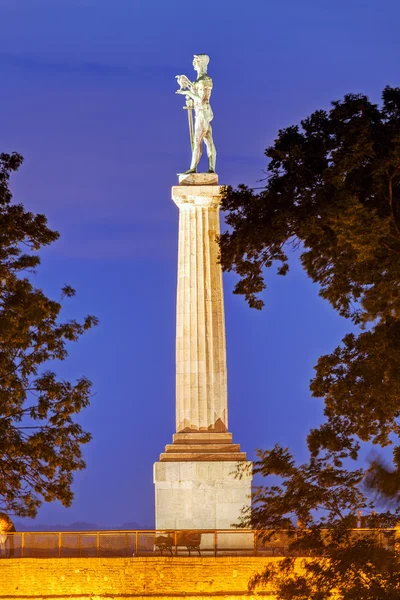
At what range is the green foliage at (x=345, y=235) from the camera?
36781mm

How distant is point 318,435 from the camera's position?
3819 cm

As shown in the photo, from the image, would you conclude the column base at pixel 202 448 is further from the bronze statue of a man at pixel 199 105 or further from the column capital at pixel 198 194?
the bronze statue of a man at pixel 199 105

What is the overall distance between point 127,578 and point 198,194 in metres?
11.0

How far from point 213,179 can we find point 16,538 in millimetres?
11485

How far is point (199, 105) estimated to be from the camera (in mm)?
47406

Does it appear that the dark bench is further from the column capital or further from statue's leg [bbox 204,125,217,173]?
statue's leg [bbox 204,125,217,173]

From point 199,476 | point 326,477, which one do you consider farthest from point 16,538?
point 326,477

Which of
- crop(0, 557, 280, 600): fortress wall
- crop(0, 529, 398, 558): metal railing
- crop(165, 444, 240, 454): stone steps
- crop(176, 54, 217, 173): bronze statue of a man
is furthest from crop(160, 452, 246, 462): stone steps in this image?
crop(176, 54, 217, 173): bronze statue of a man

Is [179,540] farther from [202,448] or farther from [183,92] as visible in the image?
[183,92]

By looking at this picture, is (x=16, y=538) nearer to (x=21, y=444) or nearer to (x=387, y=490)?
(x=21, y=444)

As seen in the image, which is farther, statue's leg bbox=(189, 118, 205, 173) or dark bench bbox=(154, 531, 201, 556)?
statue's leg bbox=(189, 118, 205, 173)

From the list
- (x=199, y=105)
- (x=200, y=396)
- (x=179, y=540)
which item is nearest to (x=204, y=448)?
(x=200, y=396)

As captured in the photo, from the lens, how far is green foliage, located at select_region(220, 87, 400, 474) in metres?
→ 36.8

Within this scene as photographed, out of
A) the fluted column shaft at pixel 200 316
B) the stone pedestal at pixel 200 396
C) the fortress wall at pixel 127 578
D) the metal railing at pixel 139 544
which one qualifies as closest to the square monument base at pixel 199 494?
the stone pedestal at pixel 200 396
